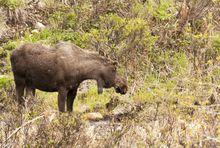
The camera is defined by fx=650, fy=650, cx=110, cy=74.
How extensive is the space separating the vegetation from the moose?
1.40 feet

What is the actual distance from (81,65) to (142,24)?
3.56 meters

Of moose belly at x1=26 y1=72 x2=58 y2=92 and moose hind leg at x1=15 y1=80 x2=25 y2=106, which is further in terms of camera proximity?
moose hind leg at x1=15 y1=80 x2=25 y2=106

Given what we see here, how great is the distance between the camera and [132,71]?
14.6 metres

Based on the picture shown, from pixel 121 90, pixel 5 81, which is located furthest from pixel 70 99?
pixel 5 81

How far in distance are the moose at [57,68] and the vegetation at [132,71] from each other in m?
0.43

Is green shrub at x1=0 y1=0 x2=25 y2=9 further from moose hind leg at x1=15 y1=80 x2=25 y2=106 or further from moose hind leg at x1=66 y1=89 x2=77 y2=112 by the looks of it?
moose hind leg at x1=66 y1=89 x2=77 y2=112

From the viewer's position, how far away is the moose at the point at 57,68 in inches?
451

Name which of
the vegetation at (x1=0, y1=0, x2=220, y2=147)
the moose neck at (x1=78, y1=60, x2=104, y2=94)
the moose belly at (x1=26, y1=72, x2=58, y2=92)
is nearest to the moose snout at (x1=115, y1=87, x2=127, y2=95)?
the vegetation at (x1=0, y1=0, x2=220, y2=147)

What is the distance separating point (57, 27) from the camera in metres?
16.5

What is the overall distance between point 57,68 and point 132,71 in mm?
3522

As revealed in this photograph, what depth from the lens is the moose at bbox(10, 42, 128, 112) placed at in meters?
11.4

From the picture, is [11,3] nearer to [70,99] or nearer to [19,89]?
[19,89]

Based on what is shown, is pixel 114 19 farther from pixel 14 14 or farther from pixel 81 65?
pixel 81 65

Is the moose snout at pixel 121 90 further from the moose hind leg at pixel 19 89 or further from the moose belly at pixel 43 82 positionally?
the moose hind leg at pixel 19 89
